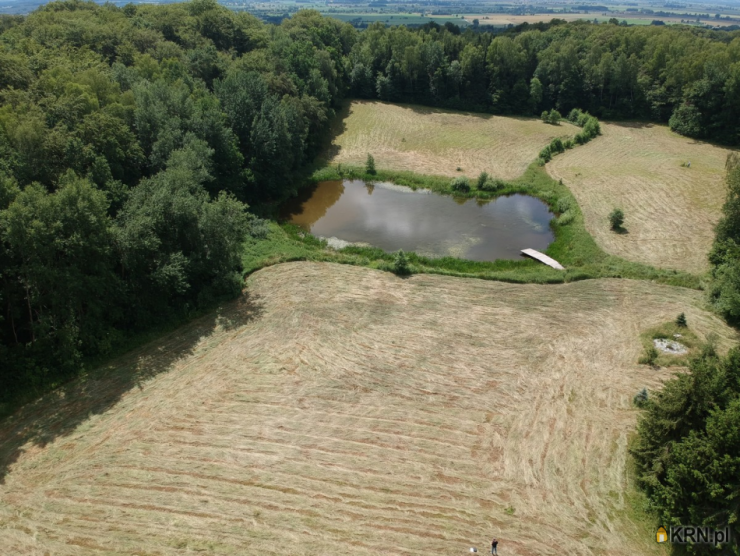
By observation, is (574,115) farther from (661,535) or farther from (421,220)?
(661,535)

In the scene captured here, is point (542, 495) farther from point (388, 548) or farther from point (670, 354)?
point (670, 354)

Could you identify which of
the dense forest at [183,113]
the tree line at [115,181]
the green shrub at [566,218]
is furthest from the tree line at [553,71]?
the green shrub at [566,218]

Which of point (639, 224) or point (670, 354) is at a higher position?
point (639, 224)

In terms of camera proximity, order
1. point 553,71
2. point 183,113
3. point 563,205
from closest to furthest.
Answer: point 183,113 → point 563,205 → point 553,71

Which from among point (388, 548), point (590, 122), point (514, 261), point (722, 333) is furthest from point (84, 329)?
point (590, 122)

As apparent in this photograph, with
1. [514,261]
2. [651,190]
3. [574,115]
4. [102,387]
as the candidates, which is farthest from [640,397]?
[574,115]

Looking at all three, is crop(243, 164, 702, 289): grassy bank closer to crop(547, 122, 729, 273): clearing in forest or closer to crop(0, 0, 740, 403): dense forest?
crop(547, 122, 729, 273): clearing in forest

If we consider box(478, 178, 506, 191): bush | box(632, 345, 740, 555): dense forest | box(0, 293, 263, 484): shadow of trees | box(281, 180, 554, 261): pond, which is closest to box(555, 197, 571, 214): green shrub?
box(281, 180, 554, 261): pond
